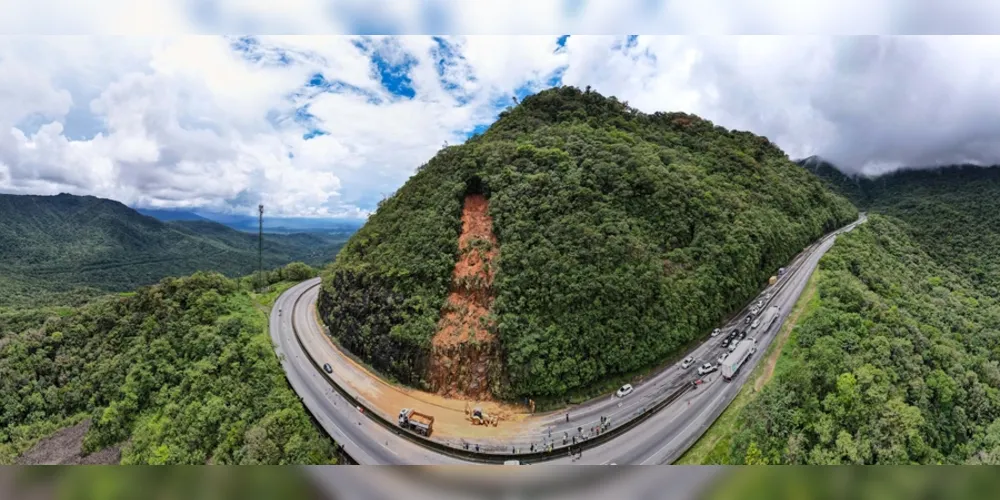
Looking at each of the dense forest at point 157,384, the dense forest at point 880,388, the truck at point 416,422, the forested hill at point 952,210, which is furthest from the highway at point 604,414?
the forested hill at point 952,210

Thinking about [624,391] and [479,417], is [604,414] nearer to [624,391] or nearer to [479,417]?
[624,391]

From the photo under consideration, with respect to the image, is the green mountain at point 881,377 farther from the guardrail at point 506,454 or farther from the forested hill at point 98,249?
the forested hill at point 98,249

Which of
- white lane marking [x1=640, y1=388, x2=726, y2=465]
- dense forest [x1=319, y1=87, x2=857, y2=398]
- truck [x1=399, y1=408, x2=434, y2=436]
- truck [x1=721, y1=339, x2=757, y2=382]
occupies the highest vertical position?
dense forest [x1=319, y1=87, x2=857, y2=398]

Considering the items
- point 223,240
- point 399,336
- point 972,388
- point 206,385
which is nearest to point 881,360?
point 972,388

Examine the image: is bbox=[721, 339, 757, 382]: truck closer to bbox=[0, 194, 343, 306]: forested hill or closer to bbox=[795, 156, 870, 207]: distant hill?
bbox=[795, 156, 870, 207]: distant hill

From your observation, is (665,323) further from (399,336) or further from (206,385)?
(206,385)

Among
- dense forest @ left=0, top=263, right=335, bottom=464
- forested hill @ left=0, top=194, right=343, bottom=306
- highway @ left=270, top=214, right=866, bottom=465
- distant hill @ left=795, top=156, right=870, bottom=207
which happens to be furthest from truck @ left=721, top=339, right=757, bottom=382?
forested hill @ left=0, top=194, right=343, bottom=306

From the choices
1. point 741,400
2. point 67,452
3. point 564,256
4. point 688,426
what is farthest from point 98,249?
point 741,400
